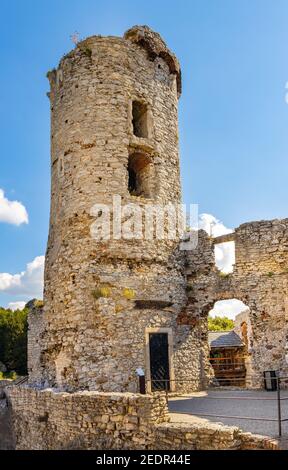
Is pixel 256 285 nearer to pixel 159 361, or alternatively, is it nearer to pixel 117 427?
pixel 159 361

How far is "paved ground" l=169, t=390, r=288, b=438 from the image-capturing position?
809 cm

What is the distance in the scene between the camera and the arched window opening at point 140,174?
14.9m

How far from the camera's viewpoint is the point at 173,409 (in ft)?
36.2

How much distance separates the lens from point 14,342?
126 feet

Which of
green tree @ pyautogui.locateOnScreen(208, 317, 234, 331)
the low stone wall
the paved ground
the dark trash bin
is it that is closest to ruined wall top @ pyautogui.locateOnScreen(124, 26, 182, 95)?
the dark trash bin

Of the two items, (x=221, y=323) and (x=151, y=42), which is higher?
(x=151, y=42)

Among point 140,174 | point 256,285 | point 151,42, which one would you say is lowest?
point 256,285

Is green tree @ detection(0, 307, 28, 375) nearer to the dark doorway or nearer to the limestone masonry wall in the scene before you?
the limestone masonry wall

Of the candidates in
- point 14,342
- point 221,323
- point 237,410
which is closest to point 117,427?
point 237,410

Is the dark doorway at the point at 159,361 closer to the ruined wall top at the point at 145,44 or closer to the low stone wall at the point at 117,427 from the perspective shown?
the low stone wall at the point at 117,427

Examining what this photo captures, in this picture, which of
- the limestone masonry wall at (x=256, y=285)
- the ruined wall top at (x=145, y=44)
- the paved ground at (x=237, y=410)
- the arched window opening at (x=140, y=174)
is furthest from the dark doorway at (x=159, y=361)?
the ruined wall top at (x=145, y=44)

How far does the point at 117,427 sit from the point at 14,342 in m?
31.9

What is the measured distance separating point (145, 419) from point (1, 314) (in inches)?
1432
